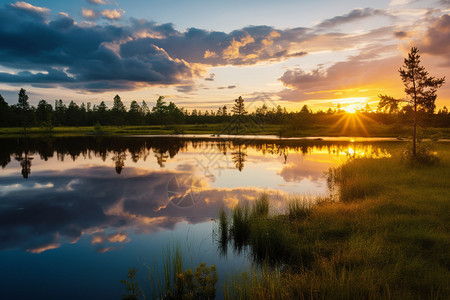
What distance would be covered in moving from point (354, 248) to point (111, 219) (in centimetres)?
1145

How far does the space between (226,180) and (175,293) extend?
1593 cm

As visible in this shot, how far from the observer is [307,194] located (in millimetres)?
17906

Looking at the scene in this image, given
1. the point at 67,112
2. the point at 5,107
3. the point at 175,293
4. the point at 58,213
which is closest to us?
the point at 175,293

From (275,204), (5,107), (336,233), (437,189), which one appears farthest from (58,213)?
(5,107)

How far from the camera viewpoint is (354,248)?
26.9ft

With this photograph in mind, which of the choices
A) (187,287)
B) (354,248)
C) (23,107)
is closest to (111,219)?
(187,287)

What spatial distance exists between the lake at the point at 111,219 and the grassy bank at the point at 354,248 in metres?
1.27

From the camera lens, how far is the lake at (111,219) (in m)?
8.64

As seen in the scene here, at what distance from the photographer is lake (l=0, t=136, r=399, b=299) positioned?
8.64 m

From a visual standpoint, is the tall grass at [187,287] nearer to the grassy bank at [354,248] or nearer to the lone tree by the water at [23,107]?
the grassy bank at [354,248]

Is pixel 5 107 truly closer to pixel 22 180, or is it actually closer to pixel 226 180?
pixel 22 180

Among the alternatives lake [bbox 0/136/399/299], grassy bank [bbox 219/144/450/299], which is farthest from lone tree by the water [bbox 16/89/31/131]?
grassy bank [bbox 219/144/450/299]

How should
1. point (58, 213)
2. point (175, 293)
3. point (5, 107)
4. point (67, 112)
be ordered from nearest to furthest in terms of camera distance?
point (175, 293) < point (58, 213) < point (5, 107) < point (67, 112)

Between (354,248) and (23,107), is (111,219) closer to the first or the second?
(354,248)
